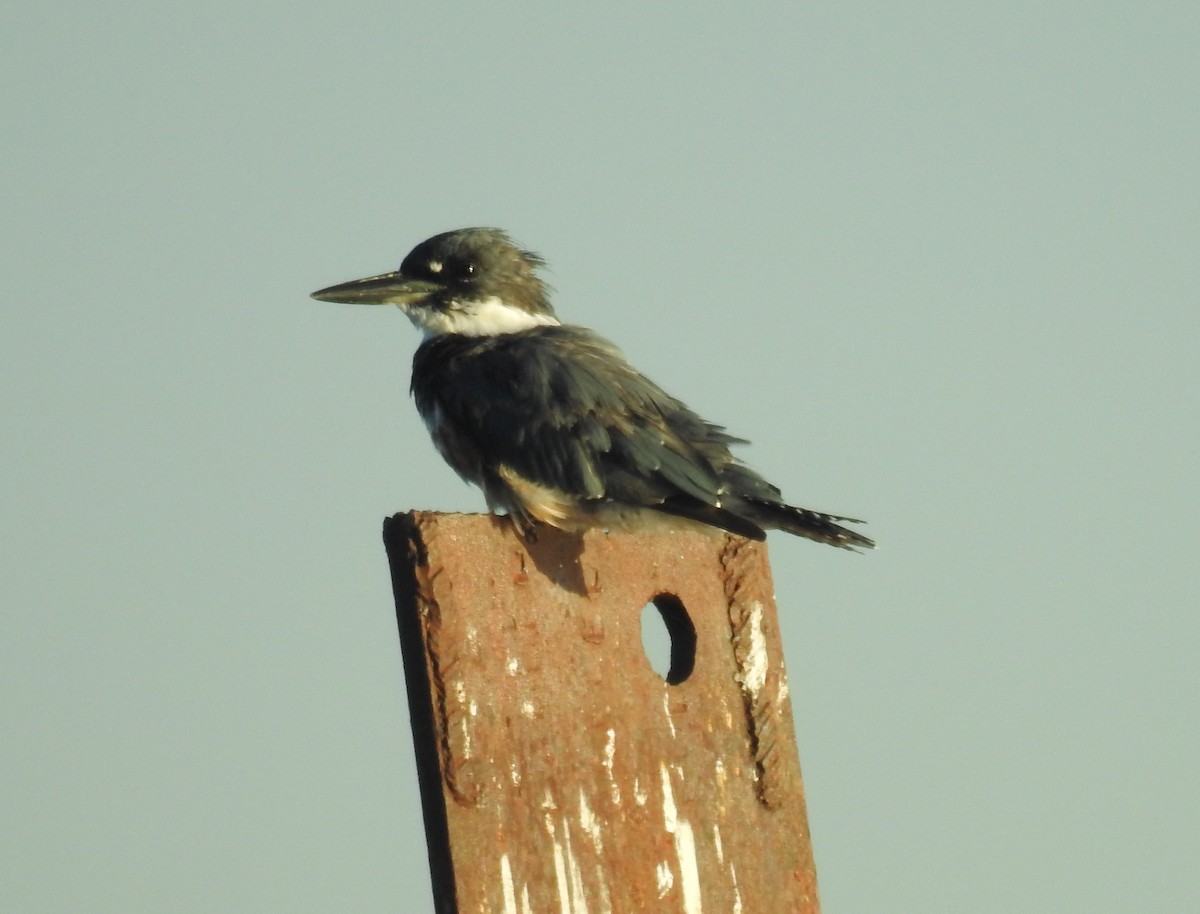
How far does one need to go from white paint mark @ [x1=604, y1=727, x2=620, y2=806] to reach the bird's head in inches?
119

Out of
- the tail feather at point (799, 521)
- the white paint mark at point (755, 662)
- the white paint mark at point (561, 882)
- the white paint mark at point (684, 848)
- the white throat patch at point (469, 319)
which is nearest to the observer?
the white paint mark at point (561, 882)

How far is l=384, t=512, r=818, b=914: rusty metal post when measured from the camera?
3.27 metres

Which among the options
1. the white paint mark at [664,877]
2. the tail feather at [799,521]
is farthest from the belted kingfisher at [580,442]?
the white paint mark at [664,877]

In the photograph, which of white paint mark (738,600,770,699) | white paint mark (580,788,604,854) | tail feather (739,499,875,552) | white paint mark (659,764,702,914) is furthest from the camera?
tail feather (739,499,875,552)

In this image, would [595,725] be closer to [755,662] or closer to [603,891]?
[603,891]

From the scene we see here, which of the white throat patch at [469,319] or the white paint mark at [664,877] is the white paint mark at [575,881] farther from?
the white throat patch at [469,319]

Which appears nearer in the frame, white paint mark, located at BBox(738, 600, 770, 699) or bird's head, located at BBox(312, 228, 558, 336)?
white paint mark, located at BBox(738, 600, 770, 699)

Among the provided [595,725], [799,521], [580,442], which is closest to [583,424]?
[580,442]

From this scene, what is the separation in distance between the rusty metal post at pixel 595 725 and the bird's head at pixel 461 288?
2.67 meters

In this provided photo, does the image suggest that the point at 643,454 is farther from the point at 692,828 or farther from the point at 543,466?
the point at 692,828

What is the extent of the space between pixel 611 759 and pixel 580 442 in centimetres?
173

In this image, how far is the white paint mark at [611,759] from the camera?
3.51 metres

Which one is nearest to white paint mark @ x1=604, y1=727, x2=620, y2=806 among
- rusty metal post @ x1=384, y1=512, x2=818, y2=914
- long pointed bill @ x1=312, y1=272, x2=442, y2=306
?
rusty metal post @ x1=384, y1=512, x2=818, y2=914

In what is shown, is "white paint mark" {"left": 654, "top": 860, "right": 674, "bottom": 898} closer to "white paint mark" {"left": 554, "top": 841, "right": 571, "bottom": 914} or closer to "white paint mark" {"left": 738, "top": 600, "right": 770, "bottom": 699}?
"white paint mark" {"left": 554, "top": 841, "right": 571, "bottom": 914}
